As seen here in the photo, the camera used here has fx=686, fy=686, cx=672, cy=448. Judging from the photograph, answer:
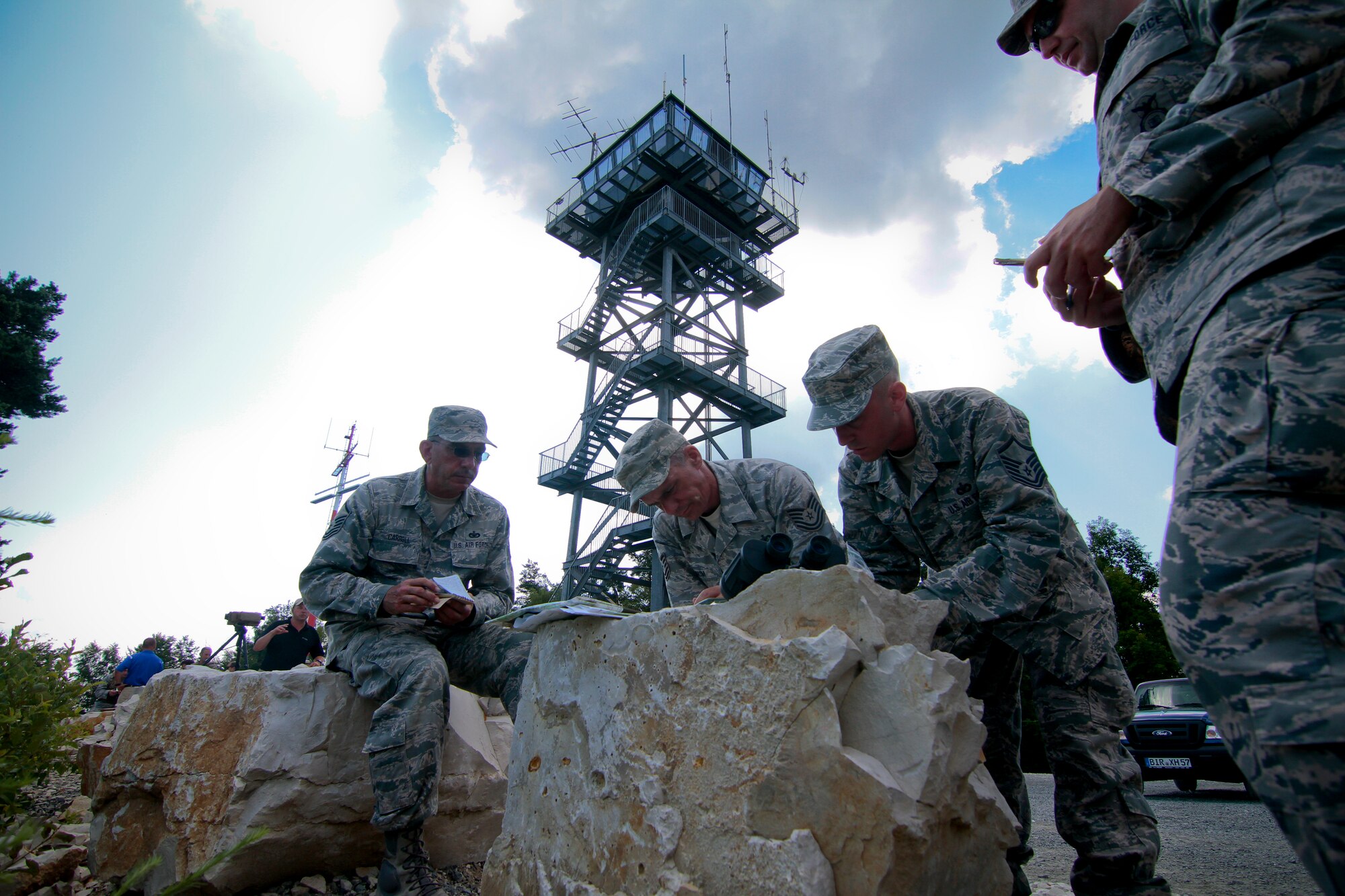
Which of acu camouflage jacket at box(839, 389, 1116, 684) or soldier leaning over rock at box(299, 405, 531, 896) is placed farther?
soldier leaning over rock at box(299, 405, 531, 896)

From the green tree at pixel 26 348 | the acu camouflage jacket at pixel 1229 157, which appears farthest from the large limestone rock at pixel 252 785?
the green tree at pixel 26 348

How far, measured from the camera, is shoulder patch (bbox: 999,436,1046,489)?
2.11 metres

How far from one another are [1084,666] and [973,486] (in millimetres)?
616

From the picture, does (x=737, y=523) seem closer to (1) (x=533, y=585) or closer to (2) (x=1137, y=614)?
(2) (x=1137, y=614)

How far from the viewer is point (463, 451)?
3322 millimetres

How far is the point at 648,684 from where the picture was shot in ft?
5.96

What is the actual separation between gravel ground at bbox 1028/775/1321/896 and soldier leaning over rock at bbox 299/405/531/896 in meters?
2.40

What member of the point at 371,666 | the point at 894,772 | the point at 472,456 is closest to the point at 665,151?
the point at 472,456

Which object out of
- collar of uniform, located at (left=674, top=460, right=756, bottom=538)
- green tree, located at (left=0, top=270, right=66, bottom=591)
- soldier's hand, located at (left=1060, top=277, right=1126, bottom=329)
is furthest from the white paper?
green tree, located at (left=0, top=270, right=66, bottom=591)

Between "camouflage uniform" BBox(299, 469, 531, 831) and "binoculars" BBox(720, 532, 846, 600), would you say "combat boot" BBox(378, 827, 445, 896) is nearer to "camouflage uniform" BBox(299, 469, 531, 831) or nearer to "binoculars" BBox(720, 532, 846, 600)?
"camouflage uniform" BBox(299, 469, 531, 831)

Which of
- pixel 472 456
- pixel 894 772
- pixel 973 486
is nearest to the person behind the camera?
pixel 894 772

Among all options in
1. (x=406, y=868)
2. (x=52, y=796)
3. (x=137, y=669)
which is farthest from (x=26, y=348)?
(x=406, y=868)

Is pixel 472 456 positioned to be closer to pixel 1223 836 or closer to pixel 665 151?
pixel 1223 836

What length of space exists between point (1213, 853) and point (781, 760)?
134 inches
